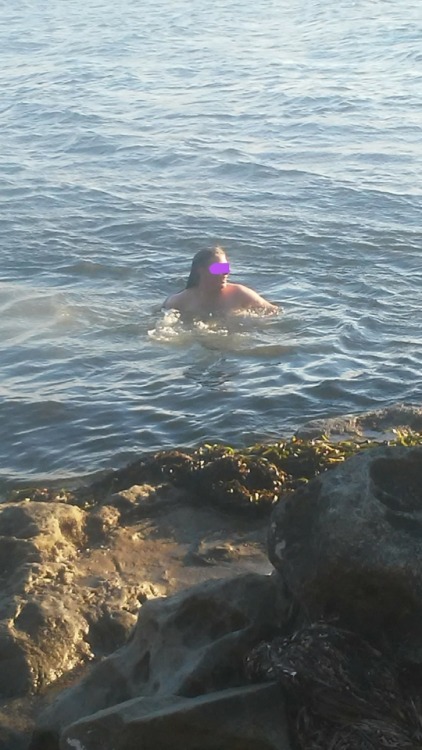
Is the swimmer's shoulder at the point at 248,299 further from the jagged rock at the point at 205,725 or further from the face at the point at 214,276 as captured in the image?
the jagged rock at the point at 205,725

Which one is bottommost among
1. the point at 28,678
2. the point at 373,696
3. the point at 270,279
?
the point at 270,279

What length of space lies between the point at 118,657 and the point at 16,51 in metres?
28.0

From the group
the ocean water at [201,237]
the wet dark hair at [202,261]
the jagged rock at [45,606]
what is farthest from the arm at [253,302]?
the jagged rock at [45,606]

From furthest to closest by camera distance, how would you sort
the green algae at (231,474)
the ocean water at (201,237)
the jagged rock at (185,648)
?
the ocean water at (201,237)
the green algae at (231,474)
the jagged rock at (185,648)

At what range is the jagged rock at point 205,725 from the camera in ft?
11.3

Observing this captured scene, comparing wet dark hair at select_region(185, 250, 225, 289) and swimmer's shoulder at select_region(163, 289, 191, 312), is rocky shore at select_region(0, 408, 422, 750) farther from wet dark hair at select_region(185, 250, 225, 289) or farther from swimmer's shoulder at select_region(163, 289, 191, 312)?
→ wet dark hair at select_region(185, 250, 225, 289)

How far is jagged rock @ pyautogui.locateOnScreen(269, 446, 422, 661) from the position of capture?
11.7 feet

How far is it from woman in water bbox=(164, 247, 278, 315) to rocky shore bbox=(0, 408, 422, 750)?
5.50 meters

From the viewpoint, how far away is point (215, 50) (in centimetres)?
2852

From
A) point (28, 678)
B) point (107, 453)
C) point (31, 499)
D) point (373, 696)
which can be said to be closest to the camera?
point (373, 696)

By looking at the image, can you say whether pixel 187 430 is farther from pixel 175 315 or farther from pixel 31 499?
pixel 175 315

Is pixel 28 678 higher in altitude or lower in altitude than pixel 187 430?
higher

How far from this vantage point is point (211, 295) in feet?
35.9

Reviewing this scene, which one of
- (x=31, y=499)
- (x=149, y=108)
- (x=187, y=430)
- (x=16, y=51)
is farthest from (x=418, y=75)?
(x=31, y=499)
